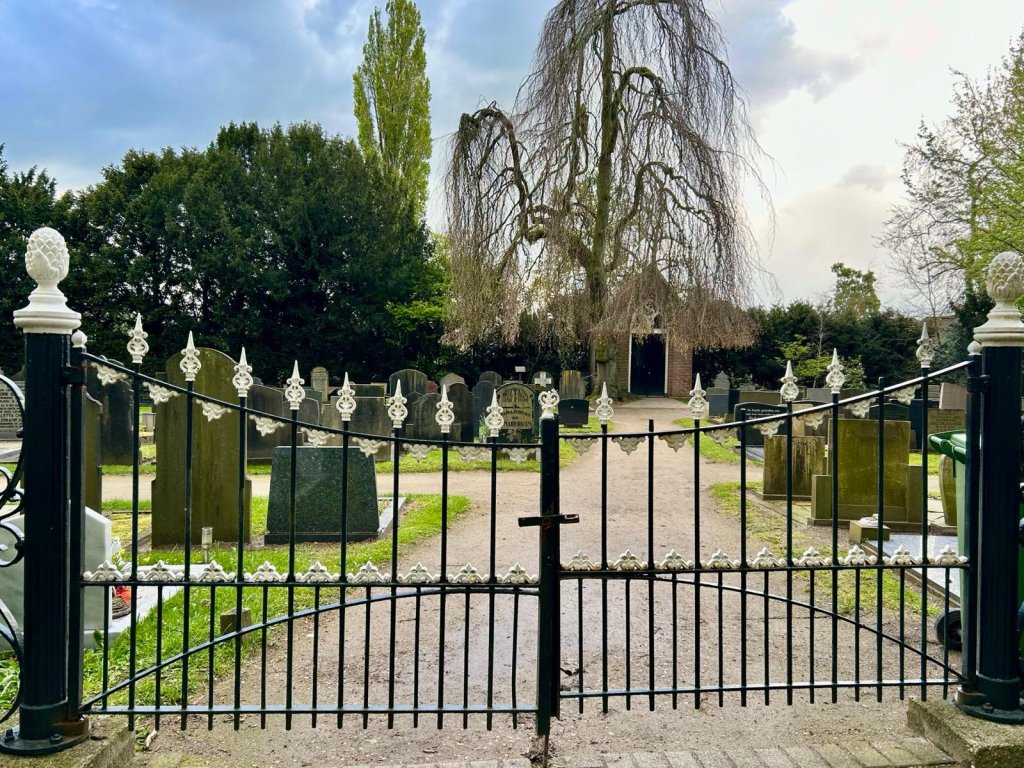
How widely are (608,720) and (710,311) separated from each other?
1641cm

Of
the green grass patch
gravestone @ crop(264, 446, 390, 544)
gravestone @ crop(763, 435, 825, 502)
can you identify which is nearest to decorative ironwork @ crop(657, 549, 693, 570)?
the green grass patch

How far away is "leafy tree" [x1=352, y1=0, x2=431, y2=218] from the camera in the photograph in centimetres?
3225

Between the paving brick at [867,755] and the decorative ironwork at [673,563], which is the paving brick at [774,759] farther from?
Result: the decorative ironwork at [673,563]

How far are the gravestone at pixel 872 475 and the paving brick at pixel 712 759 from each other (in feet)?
17.2

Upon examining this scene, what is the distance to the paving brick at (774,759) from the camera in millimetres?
2508

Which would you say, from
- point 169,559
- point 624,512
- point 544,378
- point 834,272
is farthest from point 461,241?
point 834,272

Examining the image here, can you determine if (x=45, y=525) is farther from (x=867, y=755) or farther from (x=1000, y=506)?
(x=1000, y=506)

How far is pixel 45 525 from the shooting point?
7.71ft

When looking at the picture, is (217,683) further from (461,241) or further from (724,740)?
(461,241)

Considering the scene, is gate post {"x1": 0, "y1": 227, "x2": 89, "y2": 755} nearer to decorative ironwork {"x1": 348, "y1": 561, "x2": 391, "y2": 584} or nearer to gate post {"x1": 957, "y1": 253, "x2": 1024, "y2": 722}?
decorative ironwork {"x1": 348, "y1": 561, "x2": 391, "y2": 584}

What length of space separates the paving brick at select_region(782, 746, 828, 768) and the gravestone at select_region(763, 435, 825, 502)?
612 centimetres

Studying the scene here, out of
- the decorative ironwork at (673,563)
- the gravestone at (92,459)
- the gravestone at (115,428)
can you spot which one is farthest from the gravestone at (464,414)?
the decorative ironwork at (673,563)

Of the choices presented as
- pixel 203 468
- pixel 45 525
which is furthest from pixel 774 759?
pixel 203 468

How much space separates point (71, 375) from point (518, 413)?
1103 cm
